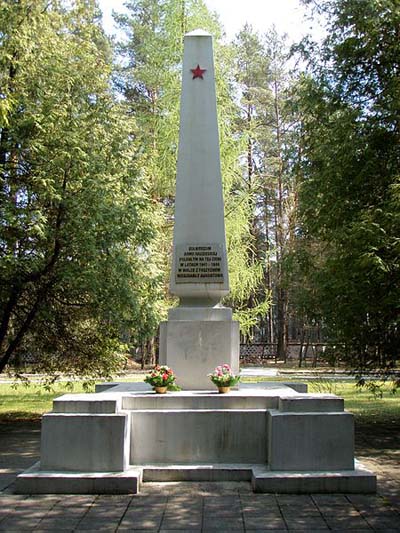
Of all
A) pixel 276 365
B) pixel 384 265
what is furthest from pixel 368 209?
pixel 276 365

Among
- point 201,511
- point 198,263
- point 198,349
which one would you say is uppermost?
point 198,263

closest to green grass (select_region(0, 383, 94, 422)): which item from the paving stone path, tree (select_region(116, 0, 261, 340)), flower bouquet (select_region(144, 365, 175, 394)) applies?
tree (select_region(116, 0, 261, 340))

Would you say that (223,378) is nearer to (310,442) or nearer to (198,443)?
(198,443)

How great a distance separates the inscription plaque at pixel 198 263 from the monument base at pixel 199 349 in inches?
27.0

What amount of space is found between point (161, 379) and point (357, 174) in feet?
19.6

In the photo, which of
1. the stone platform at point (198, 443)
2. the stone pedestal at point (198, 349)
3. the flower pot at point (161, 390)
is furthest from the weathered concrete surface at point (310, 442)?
the stone pedestal at point (198, 349)

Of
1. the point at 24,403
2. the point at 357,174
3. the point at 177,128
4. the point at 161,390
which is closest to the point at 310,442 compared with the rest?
the point at 161,390

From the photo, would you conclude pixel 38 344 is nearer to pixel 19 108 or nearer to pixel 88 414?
pixel 19 108

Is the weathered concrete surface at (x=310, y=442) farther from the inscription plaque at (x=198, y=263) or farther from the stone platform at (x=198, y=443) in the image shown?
the inscription plaque at (x=198, y=263)

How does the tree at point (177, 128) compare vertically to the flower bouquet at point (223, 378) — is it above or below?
above

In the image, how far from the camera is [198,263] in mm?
8250

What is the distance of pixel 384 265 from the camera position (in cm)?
912

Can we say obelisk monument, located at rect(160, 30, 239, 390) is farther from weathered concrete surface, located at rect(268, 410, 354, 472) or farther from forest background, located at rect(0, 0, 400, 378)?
forest background, located at rect(0, 0, 400, 378)

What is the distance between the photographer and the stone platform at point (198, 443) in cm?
600
